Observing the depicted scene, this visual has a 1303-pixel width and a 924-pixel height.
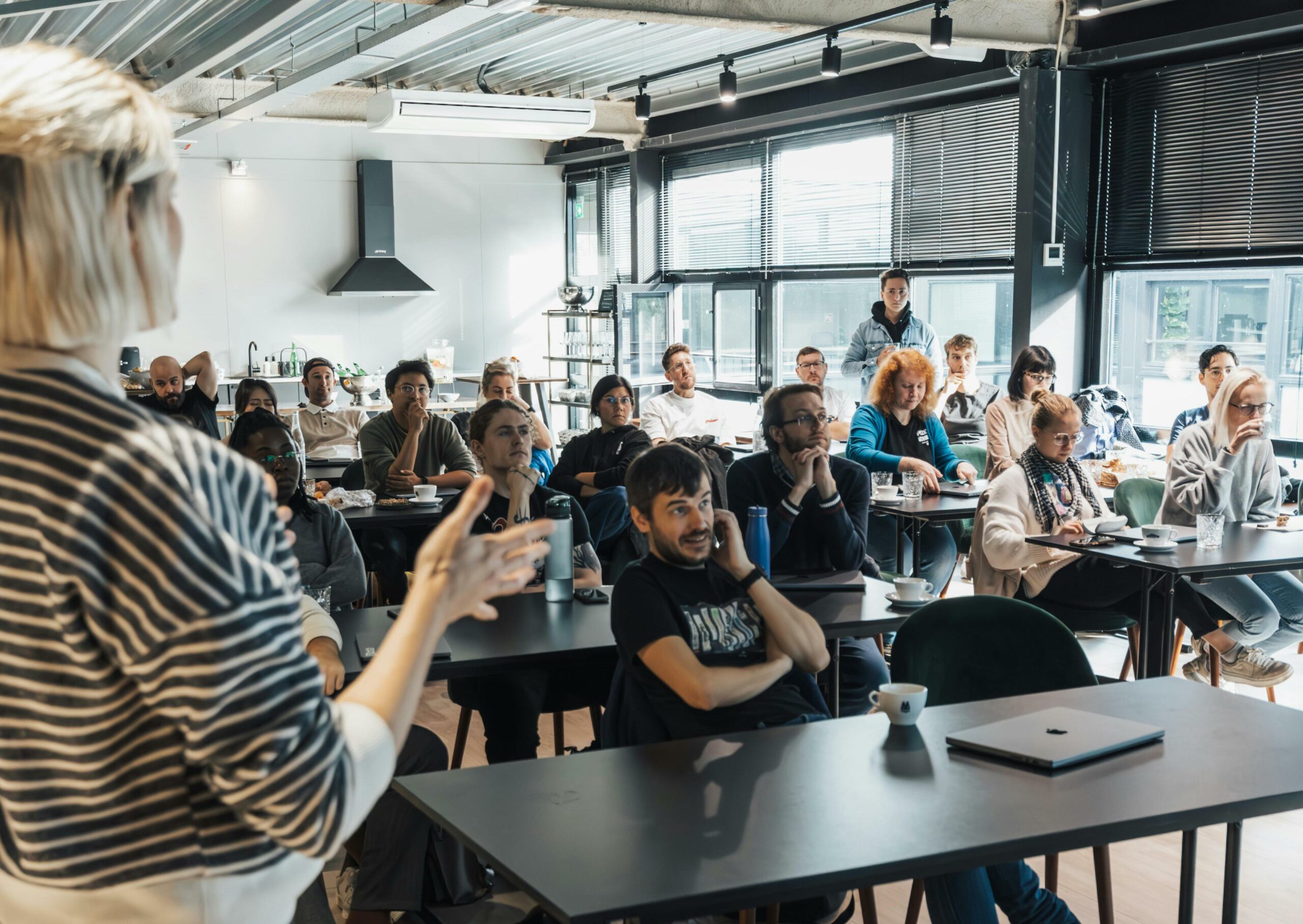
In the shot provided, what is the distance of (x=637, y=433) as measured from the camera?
5.40 metres

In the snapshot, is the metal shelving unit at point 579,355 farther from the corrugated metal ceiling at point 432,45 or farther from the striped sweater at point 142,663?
the striped sweater at point 142,663

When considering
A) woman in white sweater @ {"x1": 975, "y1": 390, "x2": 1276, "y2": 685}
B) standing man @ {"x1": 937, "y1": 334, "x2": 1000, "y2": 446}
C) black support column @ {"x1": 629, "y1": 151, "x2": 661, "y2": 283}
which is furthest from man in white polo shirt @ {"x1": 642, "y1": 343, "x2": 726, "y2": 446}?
black support column @ {"x1": 629, "y1": 151, "x2": 661, "y2": 283}

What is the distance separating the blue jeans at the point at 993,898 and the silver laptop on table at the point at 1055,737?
302 millimetres

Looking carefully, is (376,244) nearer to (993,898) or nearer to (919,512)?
(919,512)

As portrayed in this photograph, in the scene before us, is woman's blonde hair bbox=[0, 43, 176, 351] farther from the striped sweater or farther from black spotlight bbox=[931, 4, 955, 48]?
black spotlight bbox=[931, 4, 955, 48]

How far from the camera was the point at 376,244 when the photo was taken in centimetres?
1117

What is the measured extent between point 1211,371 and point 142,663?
5624mm

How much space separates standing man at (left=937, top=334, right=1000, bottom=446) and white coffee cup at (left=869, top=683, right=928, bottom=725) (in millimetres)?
4884

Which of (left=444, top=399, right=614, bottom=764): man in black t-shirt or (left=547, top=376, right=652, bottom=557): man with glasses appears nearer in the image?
(left=444, top=399, right=614, bottom=764): man in black t-shirt

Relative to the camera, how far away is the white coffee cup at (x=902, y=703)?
6.77 feet

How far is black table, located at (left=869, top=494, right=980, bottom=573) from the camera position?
477 centimetres

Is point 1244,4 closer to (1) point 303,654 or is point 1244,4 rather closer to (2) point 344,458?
(2) point 344,458

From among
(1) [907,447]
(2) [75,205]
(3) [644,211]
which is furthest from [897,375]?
(3) [644,211]

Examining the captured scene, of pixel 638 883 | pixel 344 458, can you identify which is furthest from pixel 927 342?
pixel 638 883
